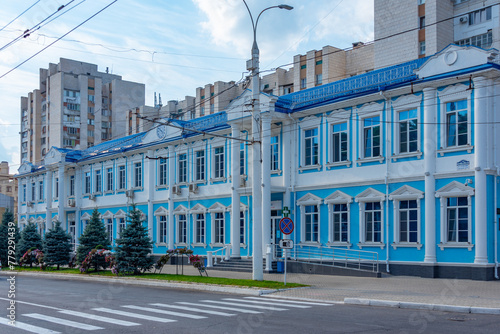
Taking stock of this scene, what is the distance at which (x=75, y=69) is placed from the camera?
9944 centimetres

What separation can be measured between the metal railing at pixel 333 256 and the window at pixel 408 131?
16.3 feet

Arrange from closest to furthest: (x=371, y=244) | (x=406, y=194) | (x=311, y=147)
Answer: (x=406, y=194)
(x=371, y=244)
(x=311, y=147)

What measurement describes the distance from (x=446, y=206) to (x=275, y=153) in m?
Result: 10.6

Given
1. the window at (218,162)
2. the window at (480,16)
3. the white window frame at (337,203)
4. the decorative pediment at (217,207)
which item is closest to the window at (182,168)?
the window at (218,162)

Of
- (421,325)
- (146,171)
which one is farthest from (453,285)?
(146,171)

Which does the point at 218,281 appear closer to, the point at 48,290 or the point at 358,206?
the point at 48,290

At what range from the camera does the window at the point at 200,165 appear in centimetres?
3631

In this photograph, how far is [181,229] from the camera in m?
38.0

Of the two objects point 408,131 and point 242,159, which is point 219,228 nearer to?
point 242,159

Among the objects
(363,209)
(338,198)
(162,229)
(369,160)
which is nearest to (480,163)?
(369,160)

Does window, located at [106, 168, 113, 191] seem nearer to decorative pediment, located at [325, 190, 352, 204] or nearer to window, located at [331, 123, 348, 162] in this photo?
decorative pediment, located at [325, 190, 352, 204]

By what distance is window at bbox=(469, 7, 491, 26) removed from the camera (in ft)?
155

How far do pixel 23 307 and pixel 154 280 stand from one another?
29.8ft

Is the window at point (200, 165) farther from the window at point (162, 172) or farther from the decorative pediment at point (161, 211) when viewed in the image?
the decorative pediment at point (161, 211)
